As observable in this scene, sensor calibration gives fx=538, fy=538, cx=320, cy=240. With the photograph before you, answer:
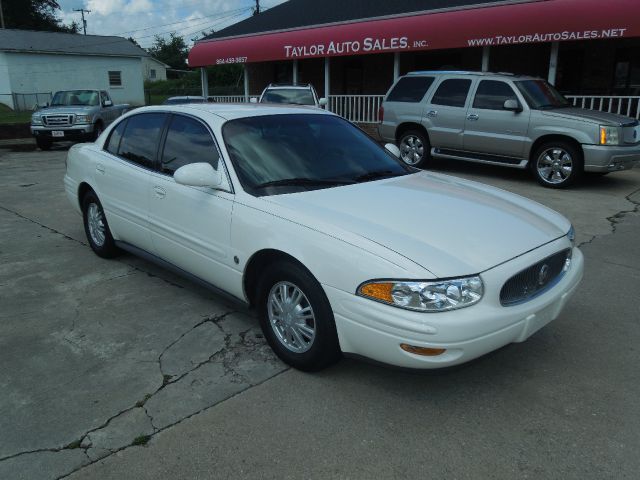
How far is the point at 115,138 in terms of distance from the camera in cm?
524

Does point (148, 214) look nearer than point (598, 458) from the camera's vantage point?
No

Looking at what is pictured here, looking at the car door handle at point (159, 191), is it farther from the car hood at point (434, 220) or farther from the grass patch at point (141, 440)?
the grass patch at point (141, 440)

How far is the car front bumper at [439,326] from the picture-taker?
2.71 metres

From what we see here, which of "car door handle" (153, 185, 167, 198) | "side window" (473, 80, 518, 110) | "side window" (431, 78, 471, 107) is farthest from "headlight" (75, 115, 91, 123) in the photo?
"car door handle" (153, 185, 167, 198)

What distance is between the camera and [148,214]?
14.8 feet

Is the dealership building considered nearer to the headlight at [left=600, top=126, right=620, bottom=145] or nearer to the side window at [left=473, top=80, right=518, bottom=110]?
the side window at [left=473, top=80, right=518, bottom=110]

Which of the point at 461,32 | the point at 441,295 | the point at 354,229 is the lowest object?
the point at 441,295

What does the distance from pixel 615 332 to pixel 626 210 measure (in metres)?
4.56

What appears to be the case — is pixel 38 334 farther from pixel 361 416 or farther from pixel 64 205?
pixel 64 205

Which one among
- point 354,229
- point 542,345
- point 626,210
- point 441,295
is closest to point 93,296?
point 354,229

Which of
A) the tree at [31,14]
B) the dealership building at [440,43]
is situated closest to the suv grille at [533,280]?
the dealership building at [440,43]

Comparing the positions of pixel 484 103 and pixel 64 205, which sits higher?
pixel 484 103

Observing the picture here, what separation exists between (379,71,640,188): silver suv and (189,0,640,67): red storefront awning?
232 cm

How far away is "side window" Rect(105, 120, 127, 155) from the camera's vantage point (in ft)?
17.0
